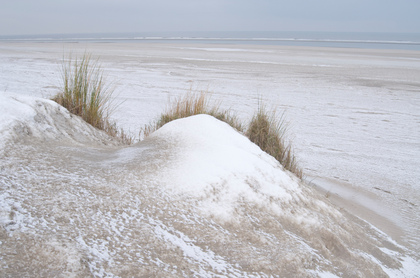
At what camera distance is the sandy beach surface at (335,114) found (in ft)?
12.2

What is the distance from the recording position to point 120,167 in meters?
2.43

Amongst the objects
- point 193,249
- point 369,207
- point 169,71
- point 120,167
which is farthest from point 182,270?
point 169,71

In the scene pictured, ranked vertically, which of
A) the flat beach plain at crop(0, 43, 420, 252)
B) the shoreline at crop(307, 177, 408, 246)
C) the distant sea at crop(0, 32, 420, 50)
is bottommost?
the shoreline at crop(307, 177, 408, 246)

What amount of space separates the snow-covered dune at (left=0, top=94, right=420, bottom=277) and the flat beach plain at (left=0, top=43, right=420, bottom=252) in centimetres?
94

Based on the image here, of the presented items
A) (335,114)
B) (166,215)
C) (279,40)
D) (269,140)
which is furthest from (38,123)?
(279,40)

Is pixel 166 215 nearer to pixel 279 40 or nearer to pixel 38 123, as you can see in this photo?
pixel 38 123

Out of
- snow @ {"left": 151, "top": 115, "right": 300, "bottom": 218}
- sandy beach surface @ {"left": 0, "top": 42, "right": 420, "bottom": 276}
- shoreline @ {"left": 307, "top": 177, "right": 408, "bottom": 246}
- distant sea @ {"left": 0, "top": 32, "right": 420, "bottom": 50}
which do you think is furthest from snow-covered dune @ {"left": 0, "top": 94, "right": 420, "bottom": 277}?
distant sea @ {"left": 0, "top": 32, "right": 420, "bottom": 50}

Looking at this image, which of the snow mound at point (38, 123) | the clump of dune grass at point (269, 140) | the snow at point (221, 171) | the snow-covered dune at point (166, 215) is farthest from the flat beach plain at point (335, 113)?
the snow mound at point (38, 123)

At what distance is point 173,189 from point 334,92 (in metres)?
7.97

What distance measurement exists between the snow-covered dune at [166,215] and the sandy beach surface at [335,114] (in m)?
0.88

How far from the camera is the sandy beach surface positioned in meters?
3.72

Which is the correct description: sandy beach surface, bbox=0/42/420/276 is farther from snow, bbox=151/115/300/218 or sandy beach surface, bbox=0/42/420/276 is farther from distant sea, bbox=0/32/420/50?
distant sea, bbox=0/32/420/50

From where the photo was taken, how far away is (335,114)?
22.7ft

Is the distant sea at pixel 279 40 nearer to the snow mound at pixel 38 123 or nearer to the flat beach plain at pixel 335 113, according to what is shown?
the flat beach plain at pixel 335 113
